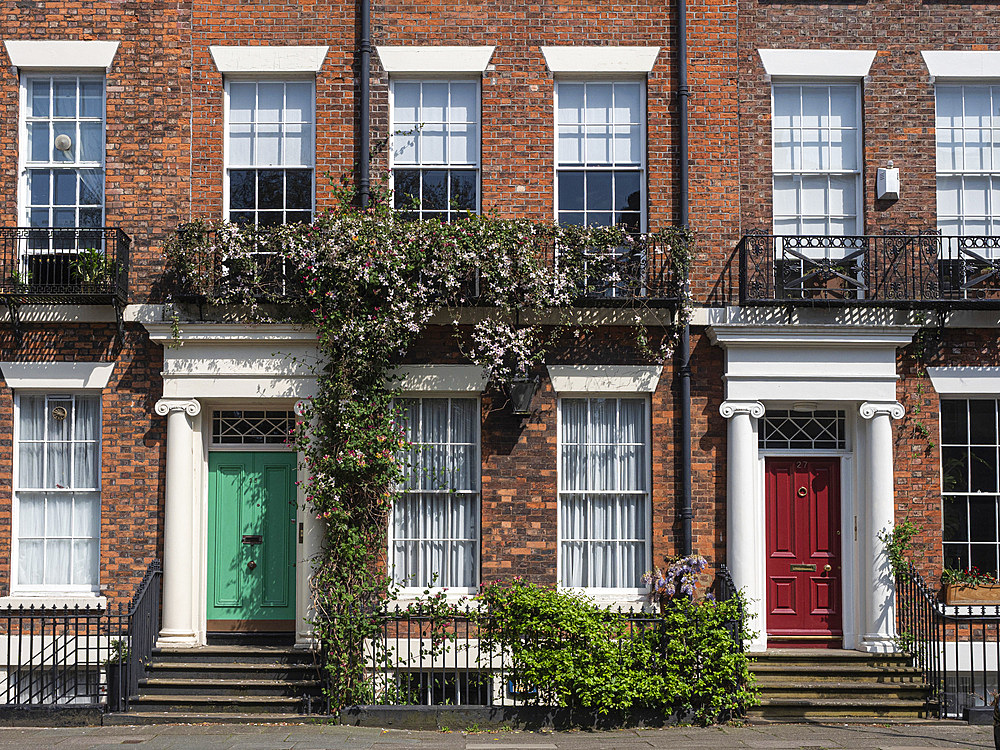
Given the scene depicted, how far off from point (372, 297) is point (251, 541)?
122 inches

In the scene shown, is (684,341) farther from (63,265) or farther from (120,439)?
(63,265)

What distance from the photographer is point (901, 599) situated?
10758 millimetres

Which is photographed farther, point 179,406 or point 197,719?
point 179,406

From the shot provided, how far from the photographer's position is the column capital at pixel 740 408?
10.9 meters

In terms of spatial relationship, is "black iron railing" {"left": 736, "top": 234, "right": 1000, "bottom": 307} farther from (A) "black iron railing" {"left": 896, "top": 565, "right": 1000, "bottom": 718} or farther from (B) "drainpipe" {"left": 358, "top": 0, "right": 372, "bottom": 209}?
(B) "drainpipe" {"left": 358, "top": 0, "right": 372, "bottom": 209}

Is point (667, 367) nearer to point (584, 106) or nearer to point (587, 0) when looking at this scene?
point (584, 106)

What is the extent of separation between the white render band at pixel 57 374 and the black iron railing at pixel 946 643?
30.2ft

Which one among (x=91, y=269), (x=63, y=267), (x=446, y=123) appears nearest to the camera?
(x=91, y=269)

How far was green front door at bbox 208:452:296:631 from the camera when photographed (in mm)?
10922

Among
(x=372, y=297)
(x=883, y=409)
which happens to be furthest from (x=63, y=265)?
(x=883, y=409)

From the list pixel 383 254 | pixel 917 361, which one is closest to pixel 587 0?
pixel 383 254

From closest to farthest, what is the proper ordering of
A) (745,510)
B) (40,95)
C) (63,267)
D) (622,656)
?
(622,656)
(745,510)
(63,267)
(40,95)

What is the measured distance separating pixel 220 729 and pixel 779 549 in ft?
20.8

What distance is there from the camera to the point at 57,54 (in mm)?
11141
